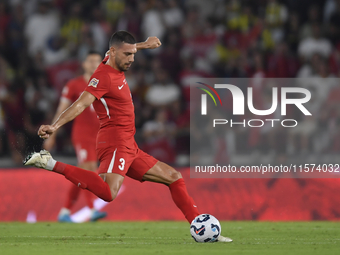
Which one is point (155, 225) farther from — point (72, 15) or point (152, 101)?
point (72, 15)

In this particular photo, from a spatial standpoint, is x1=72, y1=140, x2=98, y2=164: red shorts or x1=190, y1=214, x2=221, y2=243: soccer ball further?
x1=72, y1=140, x2=98, y2=164: red shorts

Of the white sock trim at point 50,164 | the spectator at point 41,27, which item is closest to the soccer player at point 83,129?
the white sock trim at point 50,164

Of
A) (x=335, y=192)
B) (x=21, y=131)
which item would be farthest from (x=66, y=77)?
(x=335, y=192)

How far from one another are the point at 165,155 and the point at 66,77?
3.12 meters

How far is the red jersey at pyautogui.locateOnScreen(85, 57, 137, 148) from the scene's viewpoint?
5.78 meters

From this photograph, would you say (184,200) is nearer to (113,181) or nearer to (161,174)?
(161,174)

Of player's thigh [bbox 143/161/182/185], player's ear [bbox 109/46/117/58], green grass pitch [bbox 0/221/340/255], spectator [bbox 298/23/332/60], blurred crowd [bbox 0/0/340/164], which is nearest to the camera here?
green grass pitch [bbox 0/221/340/255]

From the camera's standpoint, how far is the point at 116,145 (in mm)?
5887

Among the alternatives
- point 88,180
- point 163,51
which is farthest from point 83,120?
point 163,51

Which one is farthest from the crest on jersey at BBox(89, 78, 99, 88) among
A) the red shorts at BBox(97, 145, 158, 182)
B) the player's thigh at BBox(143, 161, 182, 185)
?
the player's thigh at BBox(143, 161, 182, 185)

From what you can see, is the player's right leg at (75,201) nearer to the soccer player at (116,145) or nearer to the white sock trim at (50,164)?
the soccer player at (116,145)

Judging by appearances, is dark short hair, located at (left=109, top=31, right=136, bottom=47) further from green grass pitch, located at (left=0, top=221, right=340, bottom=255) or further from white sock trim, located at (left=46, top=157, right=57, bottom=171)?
green grass pitch, located at (left=0, top=221, right=340, bottom=255)

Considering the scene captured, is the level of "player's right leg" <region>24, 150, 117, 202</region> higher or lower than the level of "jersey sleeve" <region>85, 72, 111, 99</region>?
lower

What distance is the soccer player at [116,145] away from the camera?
5.71 m
